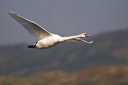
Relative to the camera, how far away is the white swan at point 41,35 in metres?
18.0

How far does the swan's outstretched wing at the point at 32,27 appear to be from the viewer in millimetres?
18516

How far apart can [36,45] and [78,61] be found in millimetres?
181157

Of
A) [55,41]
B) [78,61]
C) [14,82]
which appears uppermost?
[78,61]

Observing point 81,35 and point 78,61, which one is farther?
point 78,61

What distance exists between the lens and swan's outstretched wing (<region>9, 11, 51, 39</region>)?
1852cm

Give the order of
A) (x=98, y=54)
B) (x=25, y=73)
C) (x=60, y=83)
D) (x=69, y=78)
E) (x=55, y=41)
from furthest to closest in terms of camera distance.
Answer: (x=98, y=54) < (x=25, y=73) < (x=69, y=78) < (x=60, y=83) < (x=55, y=41)

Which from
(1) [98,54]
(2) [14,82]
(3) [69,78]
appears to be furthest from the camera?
(1) [98,54]

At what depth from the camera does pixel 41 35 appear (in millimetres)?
18922

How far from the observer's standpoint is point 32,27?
62.0ft

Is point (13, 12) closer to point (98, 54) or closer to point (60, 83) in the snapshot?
point (60, 83)

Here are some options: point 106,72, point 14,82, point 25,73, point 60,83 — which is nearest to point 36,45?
point 14,82

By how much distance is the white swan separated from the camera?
59.2 ft

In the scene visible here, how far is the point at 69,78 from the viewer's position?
3391 inches

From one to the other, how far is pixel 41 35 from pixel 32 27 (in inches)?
19.3
